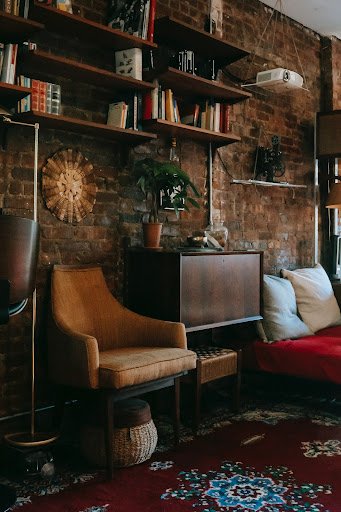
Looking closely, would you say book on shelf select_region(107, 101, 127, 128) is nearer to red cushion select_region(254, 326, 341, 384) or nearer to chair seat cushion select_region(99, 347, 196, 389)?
chair seat cushion select_region(99, 347, 196, 389)

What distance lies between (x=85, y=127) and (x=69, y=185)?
38 cm

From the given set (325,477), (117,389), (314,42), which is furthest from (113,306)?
(314,42)

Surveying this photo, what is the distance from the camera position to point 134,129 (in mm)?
3818

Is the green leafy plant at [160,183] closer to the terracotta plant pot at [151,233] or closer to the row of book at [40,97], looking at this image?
the terracotta plant pot at [151,233]

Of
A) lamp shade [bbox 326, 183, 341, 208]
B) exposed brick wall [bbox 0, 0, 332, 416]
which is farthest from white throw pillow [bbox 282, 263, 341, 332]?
lamp shade [bbox 326, 183, 341, 208]

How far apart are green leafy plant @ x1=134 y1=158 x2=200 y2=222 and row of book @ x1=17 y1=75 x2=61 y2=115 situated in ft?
2.48

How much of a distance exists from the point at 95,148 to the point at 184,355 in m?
1.48

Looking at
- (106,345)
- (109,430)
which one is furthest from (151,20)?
(109,430)

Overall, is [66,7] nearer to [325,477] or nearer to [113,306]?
[113,306]

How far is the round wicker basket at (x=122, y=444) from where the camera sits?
3.08 metres

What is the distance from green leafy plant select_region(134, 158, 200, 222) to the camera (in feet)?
13.0

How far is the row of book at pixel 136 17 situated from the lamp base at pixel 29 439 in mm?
2477

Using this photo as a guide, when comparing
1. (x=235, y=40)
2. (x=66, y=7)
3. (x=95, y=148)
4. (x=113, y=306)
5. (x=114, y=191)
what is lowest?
(x=113, y=306)

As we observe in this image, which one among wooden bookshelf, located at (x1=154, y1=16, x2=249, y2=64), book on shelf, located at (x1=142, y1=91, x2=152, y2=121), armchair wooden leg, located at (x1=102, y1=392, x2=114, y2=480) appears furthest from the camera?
wooden bookshelf, located at (x1=154, y1=16, x2=249, y2=64)
